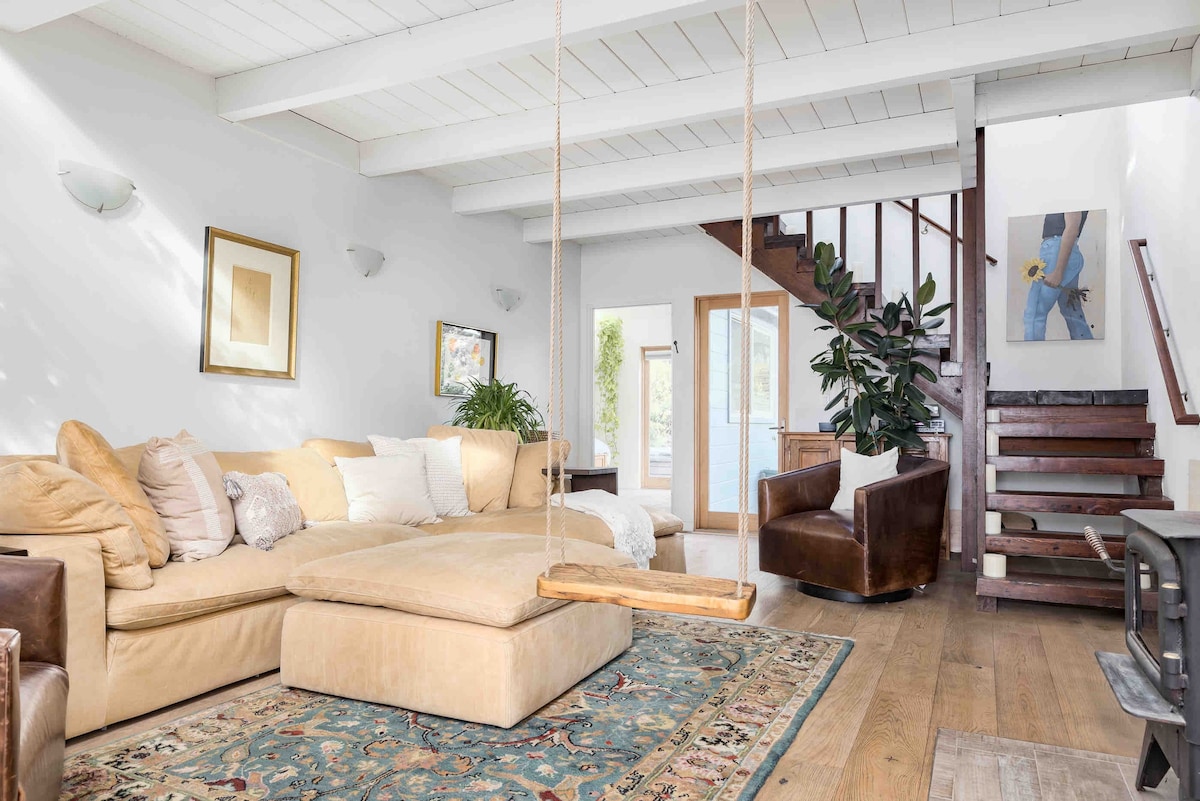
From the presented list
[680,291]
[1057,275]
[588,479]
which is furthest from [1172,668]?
[680,291]

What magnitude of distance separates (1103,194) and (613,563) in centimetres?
496

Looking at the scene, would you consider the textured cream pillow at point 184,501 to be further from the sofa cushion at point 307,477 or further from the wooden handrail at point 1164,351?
the wooden handrail at point 1164,351

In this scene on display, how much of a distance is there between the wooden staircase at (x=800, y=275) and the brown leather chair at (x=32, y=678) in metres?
4.81

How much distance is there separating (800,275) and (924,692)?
3631 millimetres

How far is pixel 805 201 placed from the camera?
209 inches

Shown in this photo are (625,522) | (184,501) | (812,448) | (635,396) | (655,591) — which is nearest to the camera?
→ (655,591)

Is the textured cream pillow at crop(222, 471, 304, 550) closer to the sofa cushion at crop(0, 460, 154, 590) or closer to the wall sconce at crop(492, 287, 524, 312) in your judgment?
the sofa cushion at crop(0, 460, 154, 590)

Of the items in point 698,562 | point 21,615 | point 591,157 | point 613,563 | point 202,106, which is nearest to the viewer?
point 21,615

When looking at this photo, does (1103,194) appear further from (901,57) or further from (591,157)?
(591,157)

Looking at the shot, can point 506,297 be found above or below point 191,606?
above

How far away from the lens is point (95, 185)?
3.17 meters

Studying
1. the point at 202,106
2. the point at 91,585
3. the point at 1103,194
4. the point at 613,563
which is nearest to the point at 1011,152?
the point at 1103,194

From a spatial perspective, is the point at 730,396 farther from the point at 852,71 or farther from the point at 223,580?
the point at 223,580

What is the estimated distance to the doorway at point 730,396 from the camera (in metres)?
6.54
